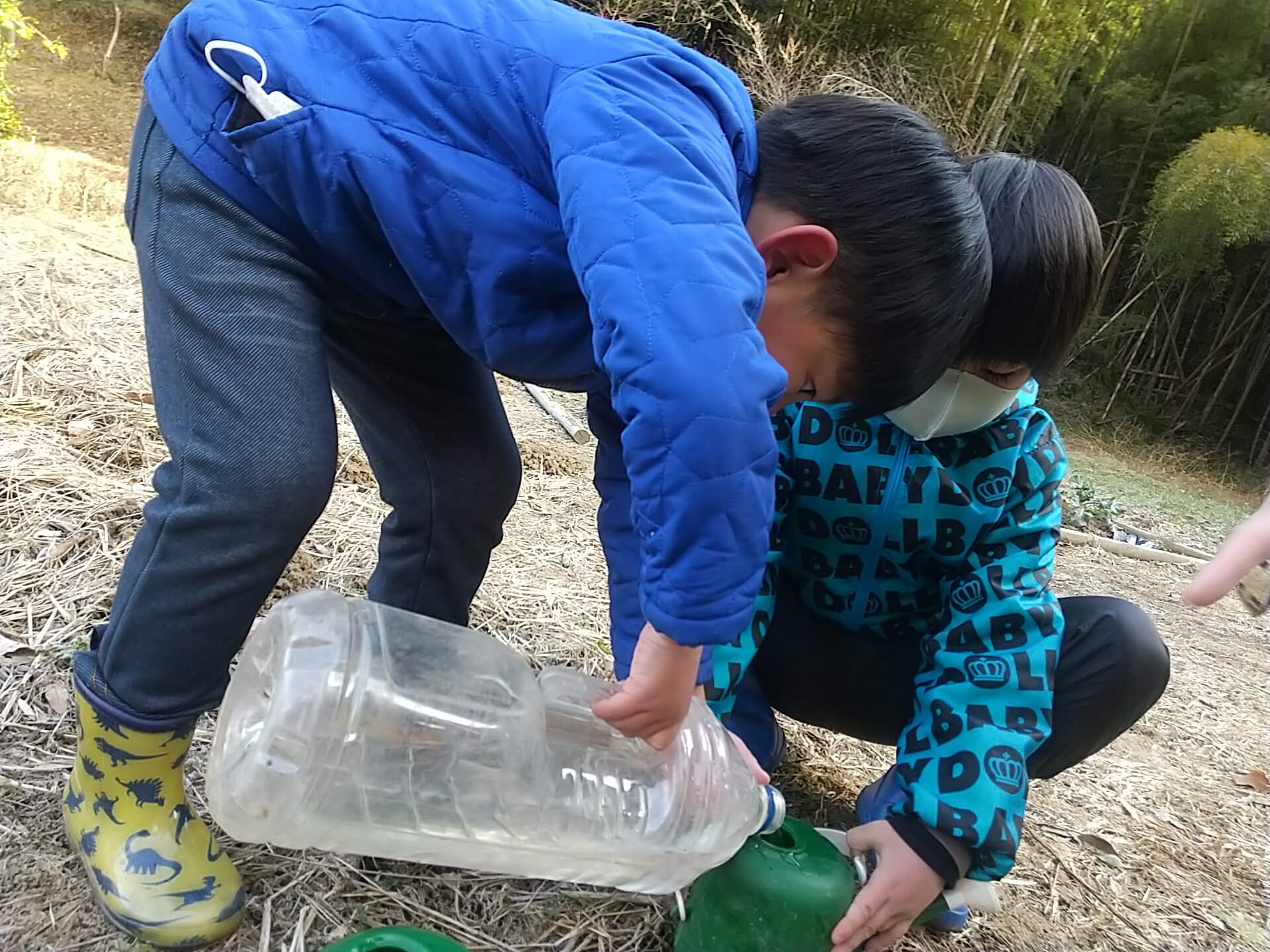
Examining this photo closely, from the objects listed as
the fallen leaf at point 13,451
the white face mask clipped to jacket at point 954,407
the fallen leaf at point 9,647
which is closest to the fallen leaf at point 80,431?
the fallen leaf at point 13,451

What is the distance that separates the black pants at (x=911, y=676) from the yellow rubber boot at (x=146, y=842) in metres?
0.89

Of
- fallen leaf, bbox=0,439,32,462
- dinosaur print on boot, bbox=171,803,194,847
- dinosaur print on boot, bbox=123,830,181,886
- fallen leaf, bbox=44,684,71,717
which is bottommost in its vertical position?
fallen leaf, bbox=0,439,32,462

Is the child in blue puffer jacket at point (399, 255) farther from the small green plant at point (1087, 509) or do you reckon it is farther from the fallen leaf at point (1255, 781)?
the small green plant at point (1087, 509)

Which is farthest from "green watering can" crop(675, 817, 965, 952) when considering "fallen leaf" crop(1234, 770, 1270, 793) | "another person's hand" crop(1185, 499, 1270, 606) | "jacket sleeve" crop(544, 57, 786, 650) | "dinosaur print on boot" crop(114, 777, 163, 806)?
"fallen leaf" crop(1234, 770, 1270, 793)

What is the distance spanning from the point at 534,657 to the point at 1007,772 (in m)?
0.86

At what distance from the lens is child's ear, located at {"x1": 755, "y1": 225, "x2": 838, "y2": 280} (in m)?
1.00

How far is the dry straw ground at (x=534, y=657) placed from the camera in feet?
4.21

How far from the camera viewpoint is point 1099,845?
1.81 meters

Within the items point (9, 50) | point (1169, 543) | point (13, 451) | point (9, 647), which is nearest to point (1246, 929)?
point (9, 647)

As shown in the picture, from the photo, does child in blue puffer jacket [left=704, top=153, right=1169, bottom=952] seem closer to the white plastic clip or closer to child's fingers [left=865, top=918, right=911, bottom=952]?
child's fingers [left=865, top=918, right=911, bottom=952]

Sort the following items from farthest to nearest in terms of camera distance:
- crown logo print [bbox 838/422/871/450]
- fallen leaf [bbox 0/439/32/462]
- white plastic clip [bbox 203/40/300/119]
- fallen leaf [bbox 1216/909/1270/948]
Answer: fallen leaf [bbox 0/439/32/462] → fallen leaf [bbox 1216/909/1270/948] → crown logo print [bbox 838/422/871/450] → white plastic clip [bbox 203/40/300/119]

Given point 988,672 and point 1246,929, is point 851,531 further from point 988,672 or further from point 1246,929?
point 1246,929

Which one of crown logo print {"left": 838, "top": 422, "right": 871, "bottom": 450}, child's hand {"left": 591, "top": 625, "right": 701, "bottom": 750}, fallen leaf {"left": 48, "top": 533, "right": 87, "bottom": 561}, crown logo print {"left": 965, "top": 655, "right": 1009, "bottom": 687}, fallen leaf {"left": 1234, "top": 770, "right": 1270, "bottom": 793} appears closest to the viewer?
child's hand {"left": 591, "top": 625, "right": 701, "bottom": 750}

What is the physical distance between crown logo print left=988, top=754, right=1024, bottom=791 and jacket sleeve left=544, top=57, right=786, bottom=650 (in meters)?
0.61
